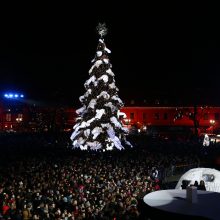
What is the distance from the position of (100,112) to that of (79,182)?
15762mm

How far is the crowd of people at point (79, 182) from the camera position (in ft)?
46.3

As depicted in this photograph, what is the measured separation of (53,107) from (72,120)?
570cm

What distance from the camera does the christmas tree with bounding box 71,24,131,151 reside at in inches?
1359

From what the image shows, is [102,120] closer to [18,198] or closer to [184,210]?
[18,198]

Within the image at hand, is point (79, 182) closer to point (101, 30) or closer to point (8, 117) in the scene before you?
point (101, 30)

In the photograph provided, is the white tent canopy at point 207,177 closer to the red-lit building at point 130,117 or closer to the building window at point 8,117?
the red-lit building at point 130,117

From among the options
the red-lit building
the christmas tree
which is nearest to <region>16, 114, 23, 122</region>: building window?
the red-lit building

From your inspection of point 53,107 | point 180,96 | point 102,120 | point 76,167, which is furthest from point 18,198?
point 180,96

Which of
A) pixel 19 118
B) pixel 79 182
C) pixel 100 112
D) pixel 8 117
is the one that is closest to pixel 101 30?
pixel 100 112

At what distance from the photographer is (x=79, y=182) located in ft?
63.4

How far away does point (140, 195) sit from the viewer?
59.8 ft

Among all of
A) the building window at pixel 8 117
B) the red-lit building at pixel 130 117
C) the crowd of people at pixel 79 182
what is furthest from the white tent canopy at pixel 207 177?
the building window at pixel 8 117

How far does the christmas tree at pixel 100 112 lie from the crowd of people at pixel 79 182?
17.2ft

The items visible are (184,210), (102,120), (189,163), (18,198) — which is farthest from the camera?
(102,120)
